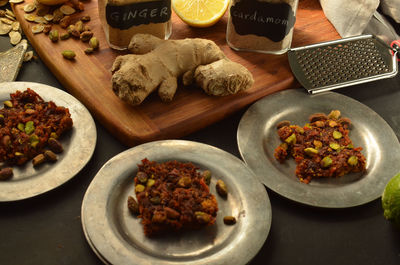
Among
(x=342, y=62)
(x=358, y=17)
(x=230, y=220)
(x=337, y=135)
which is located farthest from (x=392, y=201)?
(x=358, y=17)

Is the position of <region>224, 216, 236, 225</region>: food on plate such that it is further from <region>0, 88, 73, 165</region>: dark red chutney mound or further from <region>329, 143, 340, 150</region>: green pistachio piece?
<region>0, 88, 73, 165</region>: dark red chutney mound

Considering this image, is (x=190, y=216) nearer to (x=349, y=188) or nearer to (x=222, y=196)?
(x=222, y=196)

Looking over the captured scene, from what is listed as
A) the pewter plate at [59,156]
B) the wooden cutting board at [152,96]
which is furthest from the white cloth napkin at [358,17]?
the pewter plate at [59,156]

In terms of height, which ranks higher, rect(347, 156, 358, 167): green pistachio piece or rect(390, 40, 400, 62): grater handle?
rect(390, 40, 400, 62): grater handle

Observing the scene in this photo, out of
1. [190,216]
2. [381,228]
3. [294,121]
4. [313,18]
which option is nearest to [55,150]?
[190,216]

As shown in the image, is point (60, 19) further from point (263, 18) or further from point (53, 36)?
point (263, 18)

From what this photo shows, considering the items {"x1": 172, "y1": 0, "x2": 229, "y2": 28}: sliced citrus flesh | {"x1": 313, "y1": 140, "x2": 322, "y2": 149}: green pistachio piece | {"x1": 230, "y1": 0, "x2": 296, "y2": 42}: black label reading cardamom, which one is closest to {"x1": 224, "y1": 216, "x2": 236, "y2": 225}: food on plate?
{"x1": 313, "y1": 140, "x2": 322, "y2": 149}: green pistachio piece
